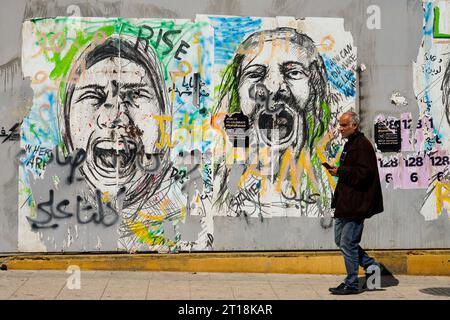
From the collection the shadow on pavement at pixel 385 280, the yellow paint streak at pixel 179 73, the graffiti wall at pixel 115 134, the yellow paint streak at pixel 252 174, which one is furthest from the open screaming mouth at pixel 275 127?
the shadow on pavement at pixel 385 280

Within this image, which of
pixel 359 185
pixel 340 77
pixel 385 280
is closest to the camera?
pixel 359 185

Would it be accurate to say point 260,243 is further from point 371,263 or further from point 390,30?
point 390,30

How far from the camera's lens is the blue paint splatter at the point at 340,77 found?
448 inches

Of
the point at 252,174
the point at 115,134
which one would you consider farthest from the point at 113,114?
the point at 252,174

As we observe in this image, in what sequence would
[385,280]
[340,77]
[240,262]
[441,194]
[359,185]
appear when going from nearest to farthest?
[359,185], [385,280], [240,262], [340,77], [441,194]

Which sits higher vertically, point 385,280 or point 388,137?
point 388,137

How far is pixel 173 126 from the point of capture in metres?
11.2

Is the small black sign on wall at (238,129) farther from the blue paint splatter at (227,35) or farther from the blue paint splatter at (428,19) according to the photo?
the blue paint splatter at (428,19)

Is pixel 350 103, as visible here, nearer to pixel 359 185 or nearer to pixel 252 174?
pixel 252 174

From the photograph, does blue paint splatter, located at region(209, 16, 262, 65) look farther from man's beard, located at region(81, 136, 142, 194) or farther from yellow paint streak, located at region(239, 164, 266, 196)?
man's beard, located at region(81, 136, 142, 194)

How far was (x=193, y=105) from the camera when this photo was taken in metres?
11.2

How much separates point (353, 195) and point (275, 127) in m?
1.78

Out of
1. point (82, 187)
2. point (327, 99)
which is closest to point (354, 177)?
point (327, 99)

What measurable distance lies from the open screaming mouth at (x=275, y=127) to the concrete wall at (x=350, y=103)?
84 cm
